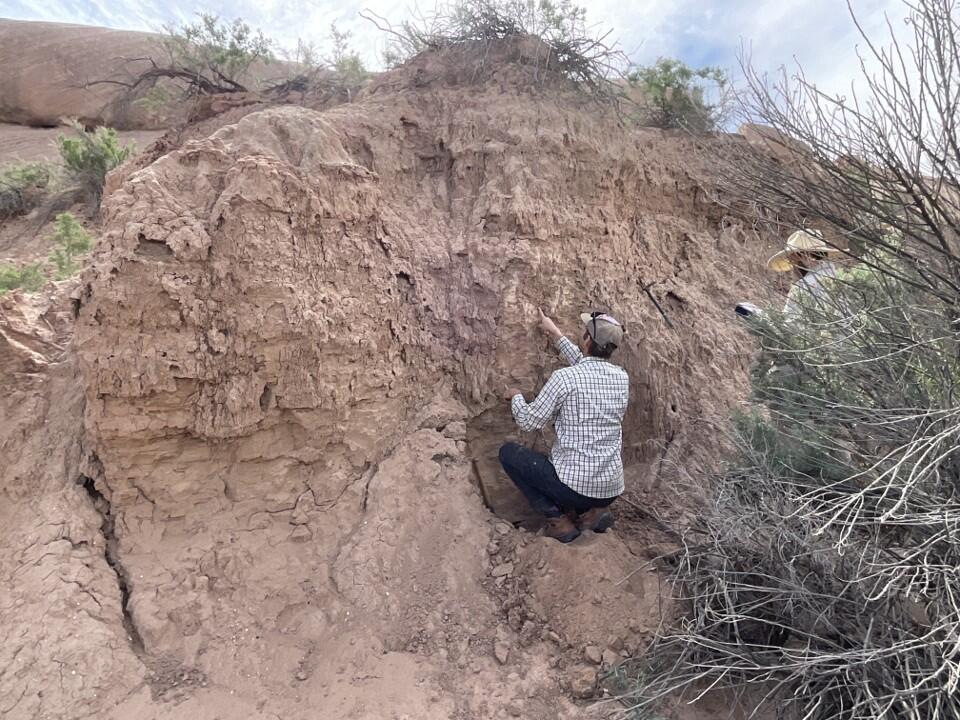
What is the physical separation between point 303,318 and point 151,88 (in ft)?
18.1

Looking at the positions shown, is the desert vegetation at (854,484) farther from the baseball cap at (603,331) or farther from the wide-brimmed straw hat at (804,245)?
the baseball cap at (603,331)

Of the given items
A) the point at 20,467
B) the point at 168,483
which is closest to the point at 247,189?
the point at 168,483

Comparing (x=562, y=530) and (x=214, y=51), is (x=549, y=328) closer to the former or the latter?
(x=562, y=530)

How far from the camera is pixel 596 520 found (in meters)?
3.92

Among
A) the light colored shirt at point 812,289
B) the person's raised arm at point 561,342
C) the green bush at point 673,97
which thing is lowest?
the person's raised arm at point 561,342

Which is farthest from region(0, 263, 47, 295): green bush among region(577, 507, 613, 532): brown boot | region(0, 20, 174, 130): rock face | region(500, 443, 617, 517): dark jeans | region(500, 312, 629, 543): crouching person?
region(0, 20, 174, 130): rock face

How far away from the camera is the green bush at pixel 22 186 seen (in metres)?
10.9

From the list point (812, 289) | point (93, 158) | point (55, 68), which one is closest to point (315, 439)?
point (812, 289)

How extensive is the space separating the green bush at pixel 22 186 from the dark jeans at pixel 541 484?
11296 millimetres

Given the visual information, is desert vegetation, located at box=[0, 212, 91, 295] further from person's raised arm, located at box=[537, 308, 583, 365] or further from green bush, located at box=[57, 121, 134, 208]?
person's raised arm, located at box=[537, 308, 583, 365]

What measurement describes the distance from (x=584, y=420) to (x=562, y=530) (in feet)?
2.33

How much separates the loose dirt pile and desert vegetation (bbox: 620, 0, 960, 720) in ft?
1.81

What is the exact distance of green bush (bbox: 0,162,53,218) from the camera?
10875mm

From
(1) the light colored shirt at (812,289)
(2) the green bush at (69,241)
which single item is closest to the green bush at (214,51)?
(2) the green bush at (69,241)
